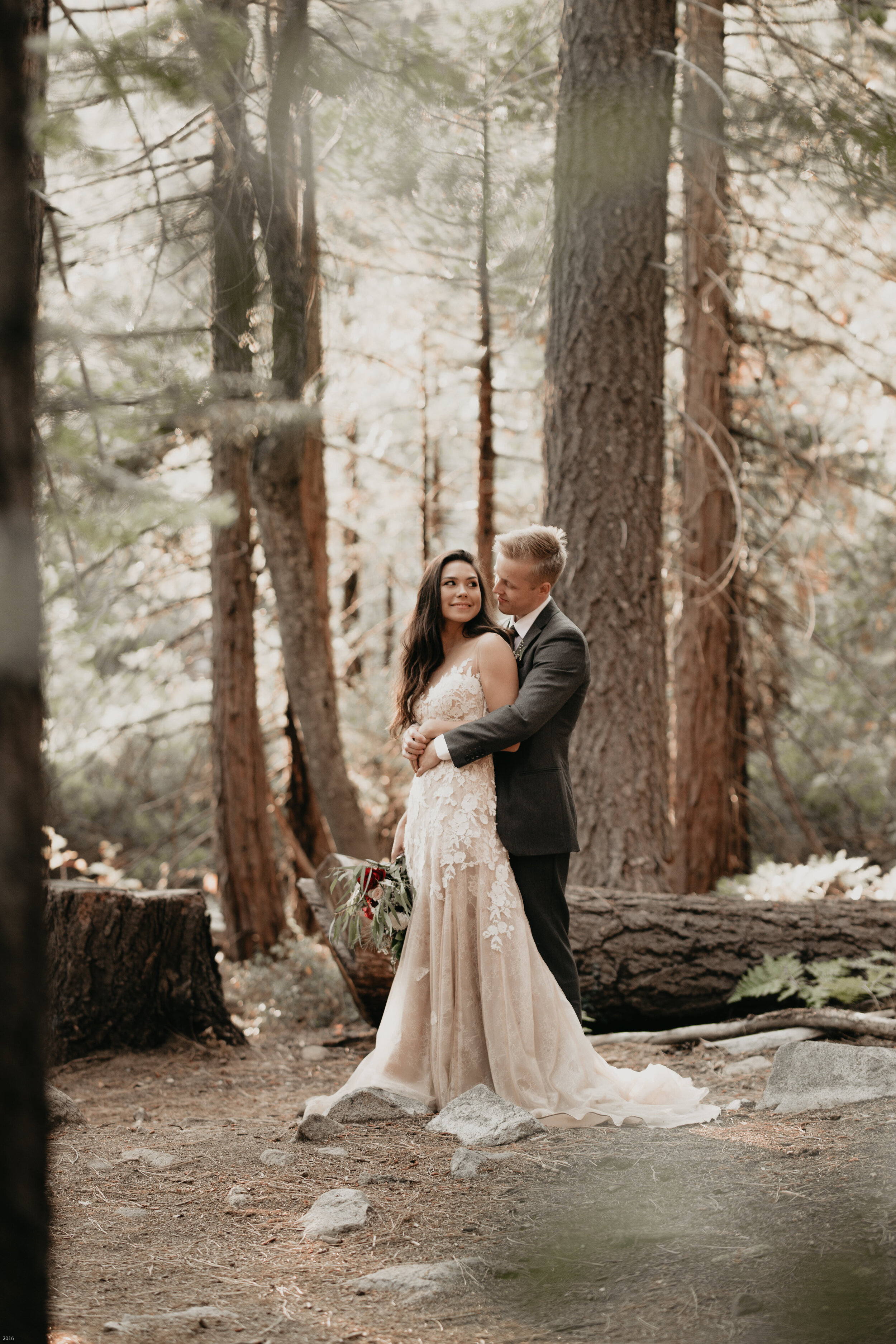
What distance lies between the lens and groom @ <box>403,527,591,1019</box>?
13.6 feet

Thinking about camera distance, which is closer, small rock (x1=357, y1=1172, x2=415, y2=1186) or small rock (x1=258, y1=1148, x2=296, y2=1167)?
small rock (x1=357, y1=1172, x2=415, y2=1186)

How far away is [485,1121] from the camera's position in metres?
3.75

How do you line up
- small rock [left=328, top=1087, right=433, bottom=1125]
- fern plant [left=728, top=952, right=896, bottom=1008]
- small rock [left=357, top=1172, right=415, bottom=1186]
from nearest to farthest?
small rock [left=357, top=1172, right=415, bottom=1186] → small rock [left=328, top=1087, right=433, bottom=1125] → fern plant [left=728, top=952, right=896, bottom=1008]

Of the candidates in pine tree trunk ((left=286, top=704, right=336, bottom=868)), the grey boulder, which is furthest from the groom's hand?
pine tree trunk ((left=286, top=704, right=336, bottom=868))

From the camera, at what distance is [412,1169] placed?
3.37 meters

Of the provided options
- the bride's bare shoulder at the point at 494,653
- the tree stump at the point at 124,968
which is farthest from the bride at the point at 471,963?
the tree stump at the point at 124,968

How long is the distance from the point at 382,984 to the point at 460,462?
11777 mm

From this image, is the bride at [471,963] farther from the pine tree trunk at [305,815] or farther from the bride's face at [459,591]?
the pine tree trunk at [305,815]

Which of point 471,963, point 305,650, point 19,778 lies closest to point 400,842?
point 471,963

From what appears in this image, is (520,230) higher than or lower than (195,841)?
higher

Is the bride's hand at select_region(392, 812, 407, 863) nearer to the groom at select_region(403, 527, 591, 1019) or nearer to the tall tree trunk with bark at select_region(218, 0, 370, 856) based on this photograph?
the groom at select_region(403, 527, 591, 1019)

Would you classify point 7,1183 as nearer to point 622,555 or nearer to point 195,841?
point 622,555

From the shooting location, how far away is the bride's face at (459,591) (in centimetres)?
436

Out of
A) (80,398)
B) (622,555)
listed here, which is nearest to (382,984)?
(622,555)
